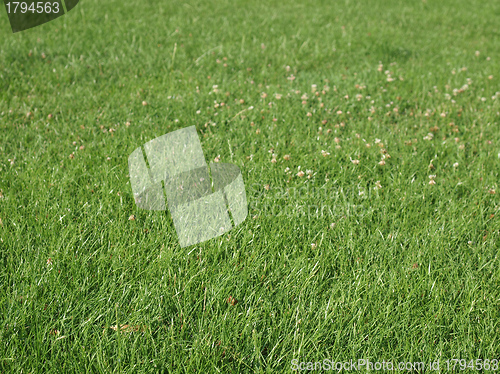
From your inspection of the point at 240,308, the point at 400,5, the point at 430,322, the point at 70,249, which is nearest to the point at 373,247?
the point at 430,322

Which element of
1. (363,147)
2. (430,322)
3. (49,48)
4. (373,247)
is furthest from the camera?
(49,48)

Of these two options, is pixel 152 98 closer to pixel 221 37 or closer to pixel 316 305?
pixel 221 37

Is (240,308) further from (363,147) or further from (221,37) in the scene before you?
(221,37)

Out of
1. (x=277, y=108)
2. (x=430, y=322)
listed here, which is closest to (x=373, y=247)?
(x=430, y=322)

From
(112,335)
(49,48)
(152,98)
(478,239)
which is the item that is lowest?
(478,239)

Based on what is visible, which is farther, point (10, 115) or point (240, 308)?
point (10, 115)

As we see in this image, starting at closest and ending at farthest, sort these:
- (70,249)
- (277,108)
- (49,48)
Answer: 1. (70,249)
2. (277,108)
3. (49,48)

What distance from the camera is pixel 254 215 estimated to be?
2.90 m

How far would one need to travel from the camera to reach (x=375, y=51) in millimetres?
6375

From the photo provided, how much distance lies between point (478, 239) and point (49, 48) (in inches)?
230

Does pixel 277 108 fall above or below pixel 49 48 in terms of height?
below

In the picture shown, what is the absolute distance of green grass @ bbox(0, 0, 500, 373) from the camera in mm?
2078

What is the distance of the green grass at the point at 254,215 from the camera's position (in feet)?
6.82

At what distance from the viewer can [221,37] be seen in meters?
6.67
